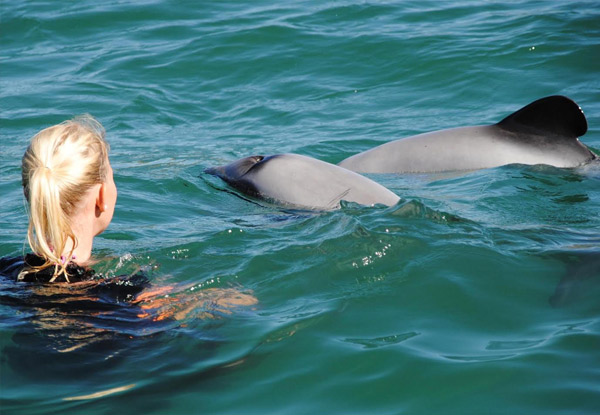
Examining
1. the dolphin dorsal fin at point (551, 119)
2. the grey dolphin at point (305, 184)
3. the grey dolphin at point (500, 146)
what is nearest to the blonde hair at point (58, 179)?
the grey dolphin at point (305, 184)

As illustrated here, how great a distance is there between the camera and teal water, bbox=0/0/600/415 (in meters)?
4.11

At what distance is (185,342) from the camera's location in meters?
4.49

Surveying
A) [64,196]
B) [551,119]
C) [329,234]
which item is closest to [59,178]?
[64,196]

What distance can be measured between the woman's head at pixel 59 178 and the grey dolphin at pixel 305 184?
9.11 ft

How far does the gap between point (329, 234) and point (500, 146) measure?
3050 mm

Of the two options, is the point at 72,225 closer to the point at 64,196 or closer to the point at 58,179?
the point at 64,196

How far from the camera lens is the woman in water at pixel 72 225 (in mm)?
4406

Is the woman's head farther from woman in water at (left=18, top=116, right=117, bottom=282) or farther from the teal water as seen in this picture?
the teal water

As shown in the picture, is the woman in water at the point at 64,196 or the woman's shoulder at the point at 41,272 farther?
the woman's shoulder at the point at 41,272

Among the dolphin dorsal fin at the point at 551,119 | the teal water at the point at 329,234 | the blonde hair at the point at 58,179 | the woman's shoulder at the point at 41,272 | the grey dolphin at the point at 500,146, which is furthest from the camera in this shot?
the grey dolphin at the point at 500,146

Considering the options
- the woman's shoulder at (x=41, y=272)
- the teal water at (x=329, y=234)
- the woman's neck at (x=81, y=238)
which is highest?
the woman's neck at (x=81, y=238)

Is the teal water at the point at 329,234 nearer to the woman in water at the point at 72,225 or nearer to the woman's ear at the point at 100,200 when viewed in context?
the woman in water at the point at 72,225

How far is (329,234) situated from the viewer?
600 cm

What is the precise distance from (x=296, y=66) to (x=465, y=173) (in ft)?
19.0
